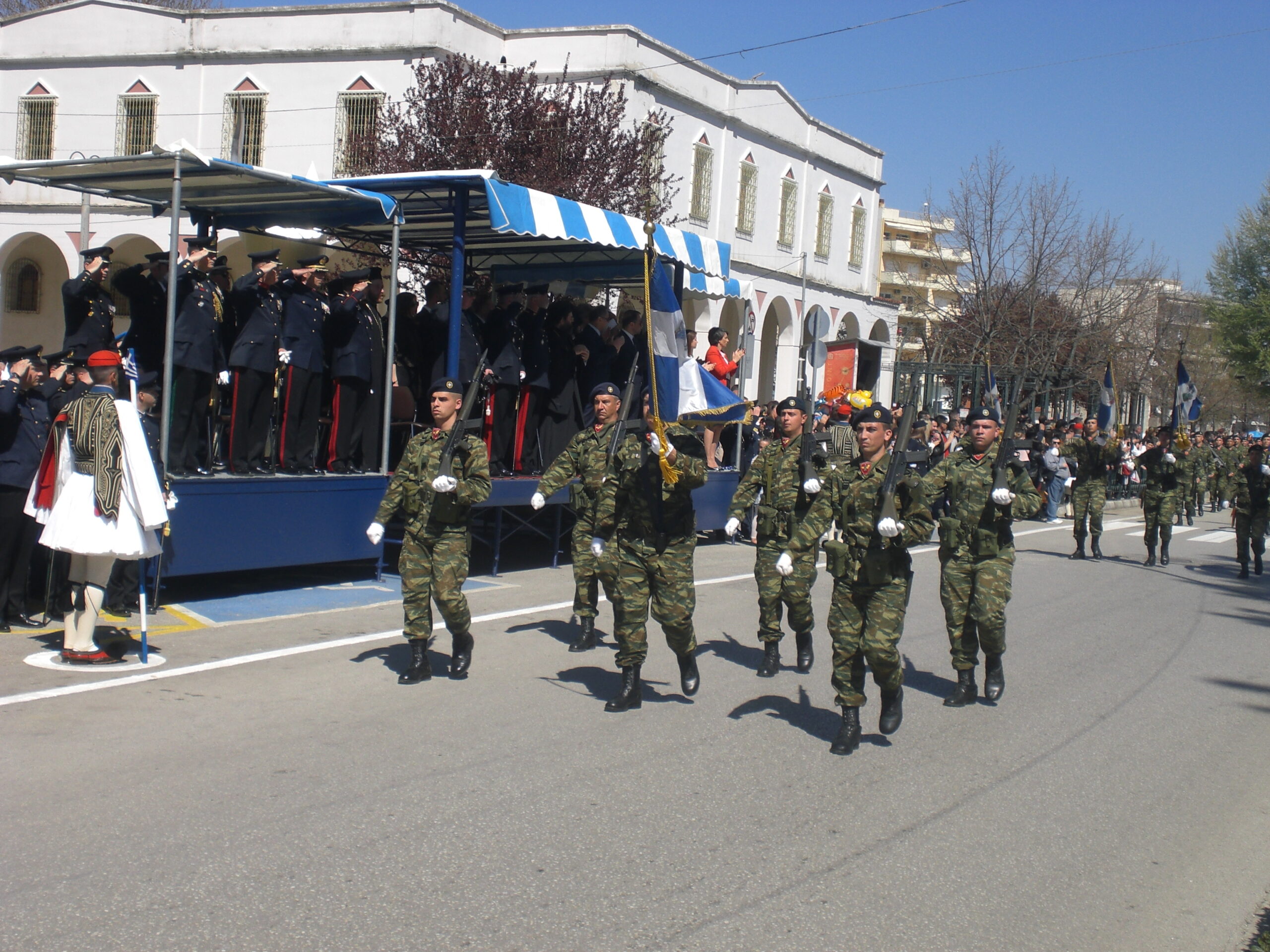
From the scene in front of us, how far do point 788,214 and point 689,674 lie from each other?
29.1m

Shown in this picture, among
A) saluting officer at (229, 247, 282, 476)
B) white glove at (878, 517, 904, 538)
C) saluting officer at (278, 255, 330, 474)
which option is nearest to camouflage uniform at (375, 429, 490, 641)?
white glove at (878, 517, 904, 538)

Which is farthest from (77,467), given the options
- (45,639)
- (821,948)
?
(821,948)

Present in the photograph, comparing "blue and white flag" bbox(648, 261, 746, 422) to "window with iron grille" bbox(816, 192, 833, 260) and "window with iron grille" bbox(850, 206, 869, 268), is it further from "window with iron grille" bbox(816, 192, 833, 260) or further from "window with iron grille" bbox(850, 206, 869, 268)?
"window with iron grille" bbox(850, 206, 869, 268)

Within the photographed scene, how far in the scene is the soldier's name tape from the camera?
21.8ft

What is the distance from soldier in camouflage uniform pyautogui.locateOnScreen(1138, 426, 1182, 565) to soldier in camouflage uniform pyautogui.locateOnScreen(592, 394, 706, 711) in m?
11.6

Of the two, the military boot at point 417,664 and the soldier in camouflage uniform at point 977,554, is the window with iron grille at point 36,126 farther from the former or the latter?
the soldier in camouflage uniform at point 977,554

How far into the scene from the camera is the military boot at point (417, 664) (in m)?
7.31

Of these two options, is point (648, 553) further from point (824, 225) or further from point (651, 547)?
point (824, 225)

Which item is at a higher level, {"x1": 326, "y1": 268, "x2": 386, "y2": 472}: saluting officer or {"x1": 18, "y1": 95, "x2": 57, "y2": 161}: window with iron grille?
{"x1": 18, "y1": 95, "x2": 57, "y2": 161}: window with iron grille

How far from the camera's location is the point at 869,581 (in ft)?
20.3

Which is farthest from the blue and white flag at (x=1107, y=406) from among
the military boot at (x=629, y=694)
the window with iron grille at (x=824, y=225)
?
the window with iron grille at (x=824, y=225)

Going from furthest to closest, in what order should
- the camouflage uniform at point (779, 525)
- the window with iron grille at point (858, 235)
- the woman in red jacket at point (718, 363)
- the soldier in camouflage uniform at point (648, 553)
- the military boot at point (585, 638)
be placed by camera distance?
the window with iron grille at point (858, 235) → the woman in red jacket at point (718, 363) → the military boot at point (585, 638) → the camouflage uniform at point (779, 525) → the soldier in camouflage uniform at point (648, 553)

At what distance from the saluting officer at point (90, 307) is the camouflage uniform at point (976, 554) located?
6.40 meters

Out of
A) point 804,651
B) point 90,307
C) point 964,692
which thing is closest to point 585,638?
point 804,651
